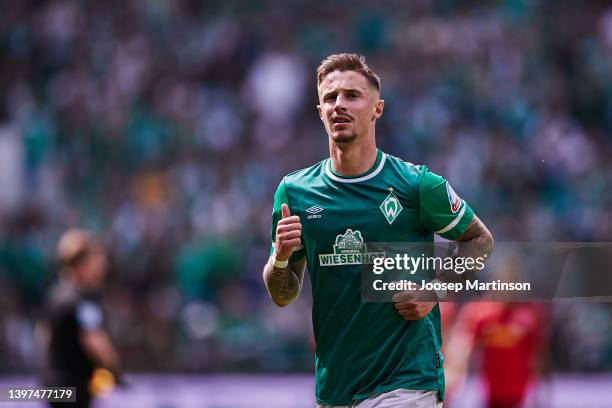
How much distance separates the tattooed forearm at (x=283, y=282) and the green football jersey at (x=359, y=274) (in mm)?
127

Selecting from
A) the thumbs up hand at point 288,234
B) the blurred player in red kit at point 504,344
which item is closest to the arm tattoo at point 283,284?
the thumbs up hand at point 288,234

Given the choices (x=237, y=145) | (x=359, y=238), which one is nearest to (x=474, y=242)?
(x=359, y=238)

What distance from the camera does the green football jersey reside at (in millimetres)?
5305

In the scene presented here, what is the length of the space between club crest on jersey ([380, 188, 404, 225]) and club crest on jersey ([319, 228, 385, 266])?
164 millimetres

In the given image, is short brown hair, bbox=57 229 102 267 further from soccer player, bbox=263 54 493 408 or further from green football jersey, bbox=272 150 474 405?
green football jersey, bbox=272 150 474 405

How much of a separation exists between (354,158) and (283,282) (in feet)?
2.38

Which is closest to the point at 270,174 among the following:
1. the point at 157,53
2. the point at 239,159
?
the point at 239,159

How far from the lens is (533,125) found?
51.6 feet

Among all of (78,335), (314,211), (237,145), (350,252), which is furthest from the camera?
(237,145)

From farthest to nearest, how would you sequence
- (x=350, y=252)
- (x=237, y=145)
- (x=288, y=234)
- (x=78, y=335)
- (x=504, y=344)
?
(x=237, y=145)
(x=504, y=344)
(x=78, y=335)
(x=350, y=252)
(x=288, y=234)

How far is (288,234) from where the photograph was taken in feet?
16.9

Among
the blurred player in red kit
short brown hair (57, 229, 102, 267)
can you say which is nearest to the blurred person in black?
short brown hair (57, 229, 102, 267)

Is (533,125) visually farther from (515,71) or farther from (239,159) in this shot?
(239,159)

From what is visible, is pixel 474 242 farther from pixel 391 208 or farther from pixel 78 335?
pixel 78 335
